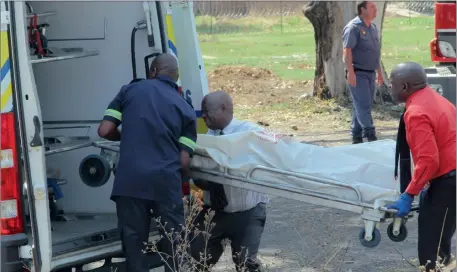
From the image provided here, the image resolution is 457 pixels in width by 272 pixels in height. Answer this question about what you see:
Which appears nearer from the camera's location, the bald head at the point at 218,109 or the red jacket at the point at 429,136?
the red jacket at the point at 429,136

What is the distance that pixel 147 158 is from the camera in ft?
17.5

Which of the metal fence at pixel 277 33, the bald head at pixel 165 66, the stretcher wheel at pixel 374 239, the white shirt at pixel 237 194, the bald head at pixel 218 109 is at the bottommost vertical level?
the metal fence at pixel 277 33

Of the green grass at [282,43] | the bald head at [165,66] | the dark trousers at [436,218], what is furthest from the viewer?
the green grass at [282,43]

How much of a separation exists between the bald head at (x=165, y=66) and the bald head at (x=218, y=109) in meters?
0.28

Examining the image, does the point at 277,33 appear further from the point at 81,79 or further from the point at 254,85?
the point at 81,79

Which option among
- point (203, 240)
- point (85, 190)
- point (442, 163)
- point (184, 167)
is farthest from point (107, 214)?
point (442, 163)

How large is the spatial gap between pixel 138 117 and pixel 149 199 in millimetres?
481

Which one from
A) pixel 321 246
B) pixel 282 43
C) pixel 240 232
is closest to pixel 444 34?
pixel 321 246

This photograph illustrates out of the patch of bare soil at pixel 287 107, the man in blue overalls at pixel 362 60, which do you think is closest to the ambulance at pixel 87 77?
the man in blue overalls at pixel 362 60

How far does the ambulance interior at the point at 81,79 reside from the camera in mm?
6488

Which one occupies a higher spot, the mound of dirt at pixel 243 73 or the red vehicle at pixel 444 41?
the red vehicle at pixel 444 41

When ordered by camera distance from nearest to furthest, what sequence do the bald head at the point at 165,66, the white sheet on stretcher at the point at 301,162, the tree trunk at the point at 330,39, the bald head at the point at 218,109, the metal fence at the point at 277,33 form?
1. the white sheet on stretcher at the point at 301,162
2. the bald head at the point at 165,66
3. the bald head at the point at 218,109
4. the tree trunk at the point at 330,39
5. the metal fence at the point at 277,33

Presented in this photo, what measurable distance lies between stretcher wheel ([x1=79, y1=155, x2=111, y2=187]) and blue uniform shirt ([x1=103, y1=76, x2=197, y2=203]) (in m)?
0.74

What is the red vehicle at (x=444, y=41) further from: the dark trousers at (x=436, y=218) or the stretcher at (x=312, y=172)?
the dark trousers at (x=436, y=218)
